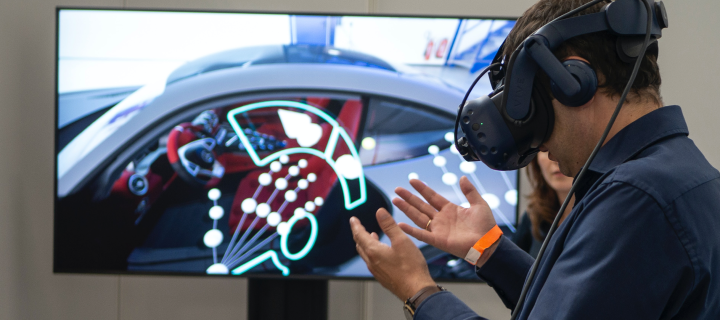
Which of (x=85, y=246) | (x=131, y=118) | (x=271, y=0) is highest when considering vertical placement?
(x=271, y=0)

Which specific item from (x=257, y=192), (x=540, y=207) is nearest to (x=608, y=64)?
(x=540, y=207)

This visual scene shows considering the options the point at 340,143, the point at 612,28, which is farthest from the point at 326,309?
the point at 612,28

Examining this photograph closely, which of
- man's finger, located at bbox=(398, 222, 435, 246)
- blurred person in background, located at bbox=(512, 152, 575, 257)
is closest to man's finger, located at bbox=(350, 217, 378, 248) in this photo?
man's finger, located at bbox=(398, 222, 435, 246)

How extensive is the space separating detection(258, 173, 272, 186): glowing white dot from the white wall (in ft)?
1.86

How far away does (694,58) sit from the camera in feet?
7.06

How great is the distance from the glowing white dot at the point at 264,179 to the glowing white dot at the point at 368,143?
0.36 m

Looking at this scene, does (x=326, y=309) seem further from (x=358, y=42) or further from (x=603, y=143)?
(x=603, y=143)

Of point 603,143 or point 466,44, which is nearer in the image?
point 603,143

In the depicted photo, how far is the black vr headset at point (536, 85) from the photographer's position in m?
0.74

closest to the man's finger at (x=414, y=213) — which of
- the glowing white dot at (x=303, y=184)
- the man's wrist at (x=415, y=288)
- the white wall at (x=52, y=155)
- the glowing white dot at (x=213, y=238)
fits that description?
the man's wrist at (x=415, y=288)

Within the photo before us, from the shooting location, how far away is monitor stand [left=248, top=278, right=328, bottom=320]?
1.83 m

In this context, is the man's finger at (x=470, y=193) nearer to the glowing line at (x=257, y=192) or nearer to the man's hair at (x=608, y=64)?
the man's hair at (x=608, y=64)

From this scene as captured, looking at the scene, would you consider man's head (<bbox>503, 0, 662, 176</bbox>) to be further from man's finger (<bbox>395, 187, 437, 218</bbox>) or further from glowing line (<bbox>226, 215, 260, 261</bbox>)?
glowing line (<bbox>226, 215, 260, 261</bbox>)

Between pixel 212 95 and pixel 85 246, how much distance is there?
718 mm
